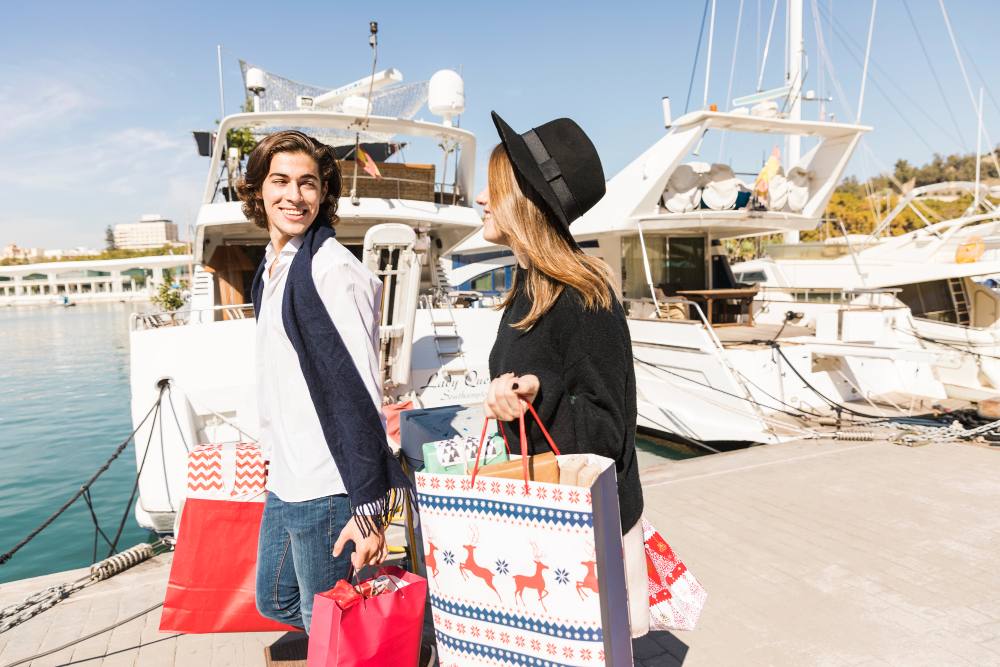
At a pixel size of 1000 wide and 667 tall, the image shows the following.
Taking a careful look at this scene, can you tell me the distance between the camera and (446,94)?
938 cm

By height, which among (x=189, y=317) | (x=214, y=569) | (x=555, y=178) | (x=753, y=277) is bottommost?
(x=214, y=569)

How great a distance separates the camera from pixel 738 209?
11.2 m

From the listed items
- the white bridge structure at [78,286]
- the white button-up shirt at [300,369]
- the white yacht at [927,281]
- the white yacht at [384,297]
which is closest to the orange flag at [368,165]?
the white yacht at [384,297]

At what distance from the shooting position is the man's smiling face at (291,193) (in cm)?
205

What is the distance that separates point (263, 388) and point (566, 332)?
0.98 metres

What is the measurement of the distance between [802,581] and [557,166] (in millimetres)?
3156

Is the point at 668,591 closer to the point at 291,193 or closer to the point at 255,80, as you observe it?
the point at 291,193

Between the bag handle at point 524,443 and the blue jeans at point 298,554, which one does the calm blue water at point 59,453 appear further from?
the bag handle at point 524,443

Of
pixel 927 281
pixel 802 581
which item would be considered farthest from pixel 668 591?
pixel 927 281

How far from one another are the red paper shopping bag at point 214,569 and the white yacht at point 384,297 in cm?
355

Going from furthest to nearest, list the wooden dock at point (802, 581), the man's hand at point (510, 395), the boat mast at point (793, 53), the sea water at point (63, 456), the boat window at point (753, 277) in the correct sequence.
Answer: the boat window at point (753, 277)
the boat mast at point (793, 53)
the sea water at point (63, 456)
the wooden dock at point (802, 581)
the man's hand at point (510, 395)

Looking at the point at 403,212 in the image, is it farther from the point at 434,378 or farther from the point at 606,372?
the point at 606,372

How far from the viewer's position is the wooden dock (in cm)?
305

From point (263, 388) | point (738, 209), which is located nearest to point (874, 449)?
point (738, 209)
